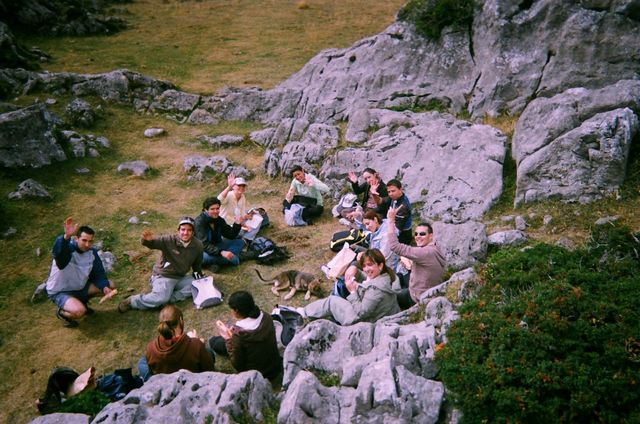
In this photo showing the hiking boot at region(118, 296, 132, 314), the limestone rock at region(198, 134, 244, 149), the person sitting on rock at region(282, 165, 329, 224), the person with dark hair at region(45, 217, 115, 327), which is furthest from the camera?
the limestone rock at region(198, 134, 244, 149)

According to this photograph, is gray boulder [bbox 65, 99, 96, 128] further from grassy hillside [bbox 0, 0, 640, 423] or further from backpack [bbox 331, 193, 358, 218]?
backpack [bbox 331, 193, 358, 218]

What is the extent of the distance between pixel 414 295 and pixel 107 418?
5.86 m

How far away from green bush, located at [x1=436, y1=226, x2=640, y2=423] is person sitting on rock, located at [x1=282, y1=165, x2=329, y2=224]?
25.2ft

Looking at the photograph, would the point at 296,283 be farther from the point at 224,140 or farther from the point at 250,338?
the point at 224,140

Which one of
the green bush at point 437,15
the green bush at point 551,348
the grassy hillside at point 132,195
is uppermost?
the green bush at point 437,15

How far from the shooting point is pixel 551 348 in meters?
6.42

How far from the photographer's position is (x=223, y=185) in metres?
17.7

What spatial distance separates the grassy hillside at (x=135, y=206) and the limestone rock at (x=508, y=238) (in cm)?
86

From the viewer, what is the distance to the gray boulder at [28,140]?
17453 mm

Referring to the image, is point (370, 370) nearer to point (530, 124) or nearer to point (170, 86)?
point (530, 124)

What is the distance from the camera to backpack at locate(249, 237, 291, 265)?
502 inches

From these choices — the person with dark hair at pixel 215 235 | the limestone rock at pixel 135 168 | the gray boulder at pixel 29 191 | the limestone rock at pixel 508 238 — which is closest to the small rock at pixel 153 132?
the limestone rock at pixel 135 168

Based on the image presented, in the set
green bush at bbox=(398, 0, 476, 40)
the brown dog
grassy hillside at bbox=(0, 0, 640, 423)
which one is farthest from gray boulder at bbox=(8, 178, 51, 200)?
green bush at bbox=(398, 0, 476, 40)

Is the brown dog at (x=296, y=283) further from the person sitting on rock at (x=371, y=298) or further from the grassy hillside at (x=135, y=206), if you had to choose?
the person sitting on rock at (x=371, y=298)
